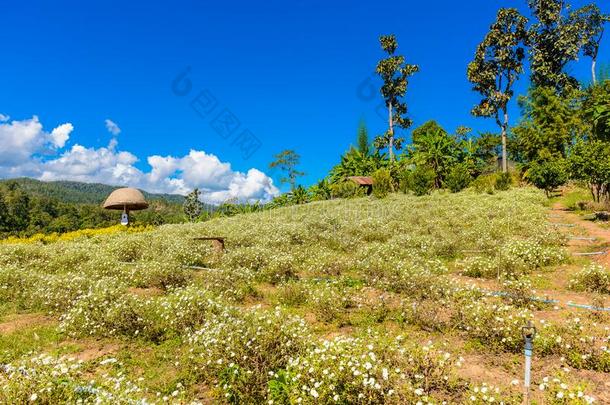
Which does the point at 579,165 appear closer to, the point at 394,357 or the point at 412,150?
the point at 394,357

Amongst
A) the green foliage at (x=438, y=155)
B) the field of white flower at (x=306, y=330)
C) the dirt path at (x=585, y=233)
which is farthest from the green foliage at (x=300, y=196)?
the field of white flower at (x=306, y=330)

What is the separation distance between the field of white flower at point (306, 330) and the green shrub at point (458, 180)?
2463 cm

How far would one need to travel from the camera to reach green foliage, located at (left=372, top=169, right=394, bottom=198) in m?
40.8

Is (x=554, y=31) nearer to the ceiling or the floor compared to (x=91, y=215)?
nearer to the ceiling

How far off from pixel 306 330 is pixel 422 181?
1392 inches

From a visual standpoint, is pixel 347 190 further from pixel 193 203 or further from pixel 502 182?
pixel 193 203

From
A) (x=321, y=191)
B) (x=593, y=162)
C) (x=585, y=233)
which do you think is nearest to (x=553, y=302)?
(x=585, y=233)

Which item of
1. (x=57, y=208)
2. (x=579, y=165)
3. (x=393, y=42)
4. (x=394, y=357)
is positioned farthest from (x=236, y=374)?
(x=57, y=208)

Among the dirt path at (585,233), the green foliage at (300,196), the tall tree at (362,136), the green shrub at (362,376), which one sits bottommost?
the green shrub at (362,376)

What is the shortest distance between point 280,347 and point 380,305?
3394mm

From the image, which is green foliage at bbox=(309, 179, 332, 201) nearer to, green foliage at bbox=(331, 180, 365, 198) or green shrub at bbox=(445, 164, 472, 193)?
green foliage at bbox=(331, 180, 365, 198)

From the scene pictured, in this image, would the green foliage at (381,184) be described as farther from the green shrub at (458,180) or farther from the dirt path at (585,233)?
the dirt path at (585,233)

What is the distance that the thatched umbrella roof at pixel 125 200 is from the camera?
24241 mm

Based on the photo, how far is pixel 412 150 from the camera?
4622 centimetres
